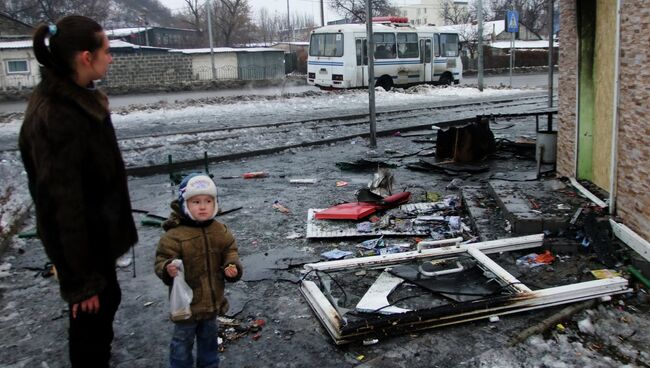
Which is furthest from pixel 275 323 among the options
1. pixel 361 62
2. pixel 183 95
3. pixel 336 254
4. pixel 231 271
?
pixel 183 95

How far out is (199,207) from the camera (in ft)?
10.00

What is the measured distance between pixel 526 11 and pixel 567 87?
81.0 m

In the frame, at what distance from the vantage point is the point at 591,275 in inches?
180

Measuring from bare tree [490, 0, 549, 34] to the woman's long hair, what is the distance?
78541 millimetres

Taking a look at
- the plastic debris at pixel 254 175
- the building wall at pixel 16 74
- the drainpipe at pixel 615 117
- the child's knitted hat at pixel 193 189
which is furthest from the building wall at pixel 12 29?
the child's knitted hat at pixel 193 189

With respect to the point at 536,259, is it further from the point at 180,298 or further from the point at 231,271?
the point at 180,298

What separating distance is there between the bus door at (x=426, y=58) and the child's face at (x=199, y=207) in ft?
88.1

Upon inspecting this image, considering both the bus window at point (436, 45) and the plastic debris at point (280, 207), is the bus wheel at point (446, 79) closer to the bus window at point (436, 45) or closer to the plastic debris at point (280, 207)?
the bus window at point (436, 45)

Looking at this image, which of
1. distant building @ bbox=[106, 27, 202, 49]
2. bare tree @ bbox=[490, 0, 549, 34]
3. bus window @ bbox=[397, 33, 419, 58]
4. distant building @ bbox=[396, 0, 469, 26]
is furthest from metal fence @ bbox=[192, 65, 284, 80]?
distant building @ bbox=[396, 0, 469, 26]

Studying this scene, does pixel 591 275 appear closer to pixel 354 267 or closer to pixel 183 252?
pixel 354 267

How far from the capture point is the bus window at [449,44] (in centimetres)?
2959

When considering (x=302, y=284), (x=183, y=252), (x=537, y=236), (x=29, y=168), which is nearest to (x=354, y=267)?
(x=302, y=284)

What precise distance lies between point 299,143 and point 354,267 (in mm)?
7921

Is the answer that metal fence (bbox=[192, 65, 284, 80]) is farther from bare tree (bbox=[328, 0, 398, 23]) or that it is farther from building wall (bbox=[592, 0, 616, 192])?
building wall (bbox=[592, 0, 616, 192])
